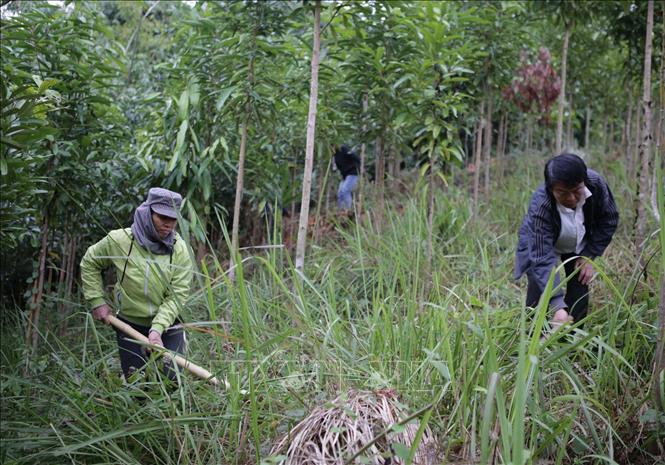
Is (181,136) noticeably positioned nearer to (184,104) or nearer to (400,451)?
(184,104)

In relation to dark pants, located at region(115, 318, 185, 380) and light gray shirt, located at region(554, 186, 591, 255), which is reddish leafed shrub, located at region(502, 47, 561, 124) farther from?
dark pants, located at region(115, 318, 185, 380)

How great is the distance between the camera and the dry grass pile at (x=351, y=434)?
2.41 metres

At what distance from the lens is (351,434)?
2.46 m

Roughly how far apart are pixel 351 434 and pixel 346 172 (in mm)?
7066

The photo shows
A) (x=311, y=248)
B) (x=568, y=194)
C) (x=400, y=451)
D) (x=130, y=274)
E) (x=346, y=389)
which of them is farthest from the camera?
(x=311, y=248)

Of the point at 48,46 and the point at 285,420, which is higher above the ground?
the point at 48,46

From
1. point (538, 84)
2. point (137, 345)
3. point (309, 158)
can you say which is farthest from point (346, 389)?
point (538, 84)

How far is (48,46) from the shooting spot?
15.2 ft

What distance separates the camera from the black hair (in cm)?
334

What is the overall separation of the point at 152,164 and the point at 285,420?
3.73m

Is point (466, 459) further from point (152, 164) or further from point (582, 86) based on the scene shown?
point (582, 86)

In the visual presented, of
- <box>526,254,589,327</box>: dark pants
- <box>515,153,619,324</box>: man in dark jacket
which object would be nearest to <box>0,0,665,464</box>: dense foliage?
<box>526,254,589,327</box>: dark pants

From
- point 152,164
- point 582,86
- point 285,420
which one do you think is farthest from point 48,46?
point 582,86

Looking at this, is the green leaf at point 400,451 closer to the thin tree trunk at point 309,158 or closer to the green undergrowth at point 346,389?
the green undergrowth at point 346,389
